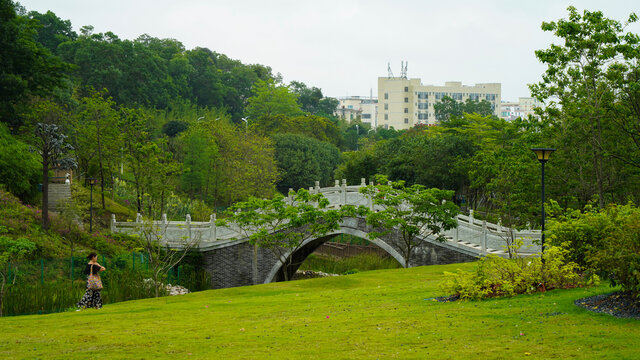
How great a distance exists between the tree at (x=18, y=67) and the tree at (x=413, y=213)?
→ 1844 centimetres

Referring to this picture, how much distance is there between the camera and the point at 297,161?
51969 millimetres

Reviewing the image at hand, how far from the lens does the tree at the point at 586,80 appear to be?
66.1ft

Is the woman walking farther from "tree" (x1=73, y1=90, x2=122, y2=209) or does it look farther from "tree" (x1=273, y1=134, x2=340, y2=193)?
"tree" (x1=273, y1=134, x2=340, y2=193)

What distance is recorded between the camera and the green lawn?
827 centimetres

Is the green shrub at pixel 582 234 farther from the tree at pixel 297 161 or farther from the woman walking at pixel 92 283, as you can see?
the tree at pixel 297 161

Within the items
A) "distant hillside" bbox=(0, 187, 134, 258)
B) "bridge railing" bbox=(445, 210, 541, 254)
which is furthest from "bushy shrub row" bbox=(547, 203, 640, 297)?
"distant hillside" bbox=(0, 187, 134, 258)

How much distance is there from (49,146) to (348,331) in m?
20.5

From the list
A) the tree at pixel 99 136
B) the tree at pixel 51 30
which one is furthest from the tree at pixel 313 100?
the tree at pixel 99 136

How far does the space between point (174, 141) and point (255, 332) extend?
34.5m

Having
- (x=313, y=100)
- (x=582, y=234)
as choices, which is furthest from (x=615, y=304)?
(x=313, y=100)

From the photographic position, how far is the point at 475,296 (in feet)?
38.4

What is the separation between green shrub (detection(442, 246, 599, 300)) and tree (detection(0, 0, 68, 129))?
26102 millimetres

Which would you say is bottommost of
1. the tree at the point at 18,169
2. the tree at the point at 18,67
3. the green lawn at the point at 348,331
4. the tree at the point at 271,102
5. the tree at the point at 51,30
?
the green lawn at the point at 348,331

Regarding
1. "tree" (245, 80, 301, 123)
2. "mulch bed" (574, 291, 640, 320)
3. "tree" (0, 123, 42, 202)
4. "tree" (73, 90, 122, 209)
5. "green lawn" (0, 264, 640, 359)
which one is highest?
"tree" (245, 80, 301, 123)
